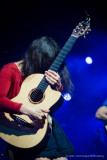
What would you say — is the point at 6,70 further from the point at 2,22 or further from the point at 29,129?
the point at 2,22

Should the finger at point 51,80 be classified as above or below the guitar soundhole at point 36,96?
above

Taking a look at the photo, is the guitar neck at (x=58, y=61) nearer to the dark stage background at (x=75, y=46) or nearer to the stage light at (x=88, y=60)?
the dark stage background at (x=75, y=46)

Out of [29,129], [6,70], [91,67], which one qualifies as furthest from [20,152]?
[91,67]

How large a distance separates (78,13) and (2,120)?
17.2 ft

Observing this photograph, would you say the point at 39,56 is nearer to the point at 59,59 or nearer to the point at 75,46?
the point at 59,59

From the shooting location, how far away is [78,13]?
5512 mm

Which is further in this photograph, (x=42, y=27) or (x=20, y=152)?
(x=42, y=27)

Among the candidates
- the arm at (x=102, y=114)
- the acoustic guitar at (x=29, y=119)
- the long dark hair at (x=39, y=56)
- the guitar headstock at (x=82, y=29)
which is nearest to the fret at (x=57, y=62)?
the acoustic guitar at (x=29, y=119)

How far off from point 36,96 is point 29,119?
335 mm

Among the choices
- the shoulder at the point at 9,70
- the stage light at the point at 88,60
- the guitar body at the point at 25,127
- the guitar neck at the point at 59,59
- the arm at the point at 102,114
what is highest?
the stage light at the point at 88,60

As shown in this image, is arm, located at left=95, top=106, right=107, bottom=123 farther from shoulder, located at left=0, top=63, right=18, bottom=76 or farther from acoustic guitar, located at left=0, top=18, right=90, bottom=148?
shoulder, located at left=0, top=63, right=18, bottom=76

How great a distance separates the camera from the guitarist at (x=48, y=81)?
1.63 m

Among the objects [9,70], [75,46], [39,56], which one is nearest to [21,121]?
[9,70]

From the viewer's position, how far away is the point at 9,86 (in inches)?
72.7
